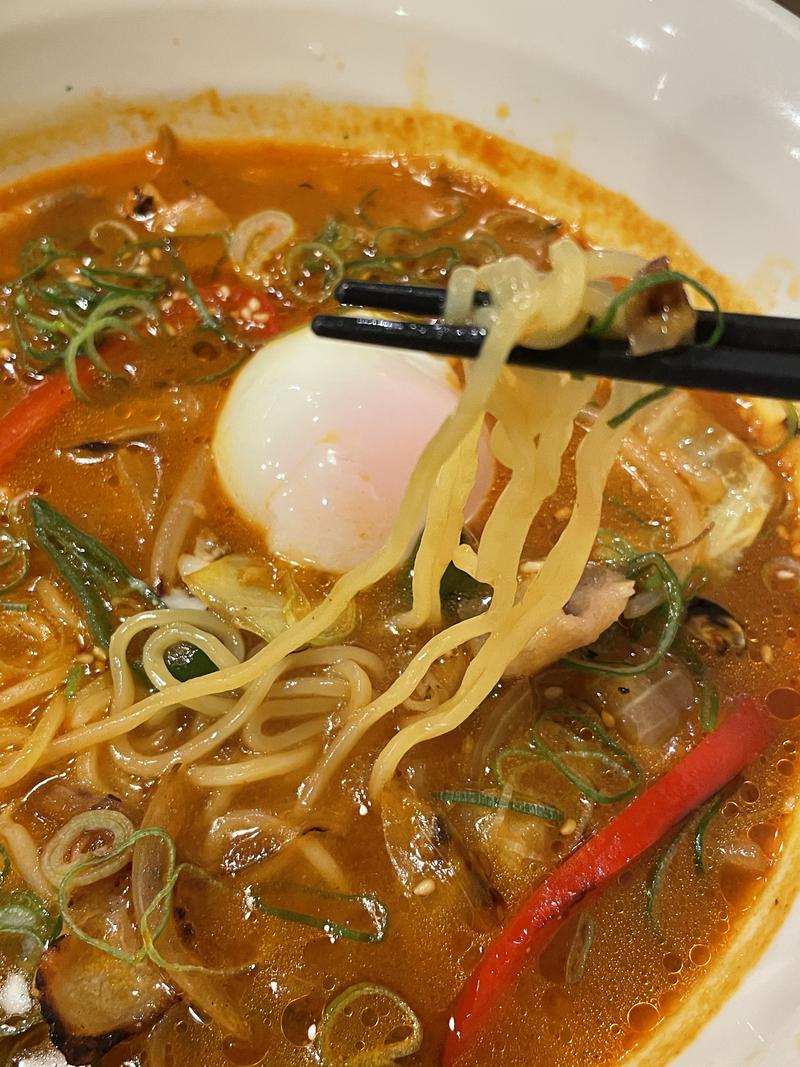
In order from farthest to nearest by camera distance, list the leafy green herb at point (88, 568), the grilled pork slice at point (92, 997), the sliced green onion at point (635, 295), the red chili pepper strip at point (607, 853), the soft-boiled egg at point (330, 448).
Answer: the soft-boiled egg at point (330, 448) < the leafy green herb at point (88, 568) < the red chili pepper strip at point (607, 853) < the grilled pork slice at point (92, 997) < the sliced green onion at point (635, 295)

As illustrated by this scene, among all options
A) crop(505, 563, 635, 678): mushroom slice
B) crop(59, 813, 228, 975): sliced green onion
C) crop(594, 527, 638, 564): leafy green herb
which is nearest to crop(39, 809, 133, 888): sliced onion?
crop(59, 813, 228, 975): sliced green onion

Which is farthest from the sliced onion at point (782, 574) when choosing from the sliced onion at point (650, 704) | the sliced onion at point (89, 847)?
the sliced onion at point (89, 847)

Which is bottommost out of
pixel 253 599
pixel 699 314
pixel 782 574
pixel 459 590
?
pixel 253 599

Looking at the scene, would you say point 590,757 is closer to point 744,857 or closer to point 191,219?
point 744,857

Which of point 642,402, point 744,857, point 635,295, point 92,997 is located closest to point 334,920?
point 92,997

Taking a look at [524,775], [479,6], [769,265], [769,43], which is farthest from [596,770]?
[479,6]

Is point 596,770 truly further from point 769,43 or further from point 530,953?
point 769,43

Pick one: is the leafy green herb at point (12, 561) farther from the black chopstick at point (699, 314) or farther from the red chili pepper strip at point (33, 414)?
the black chopstick at point (699, 314)
